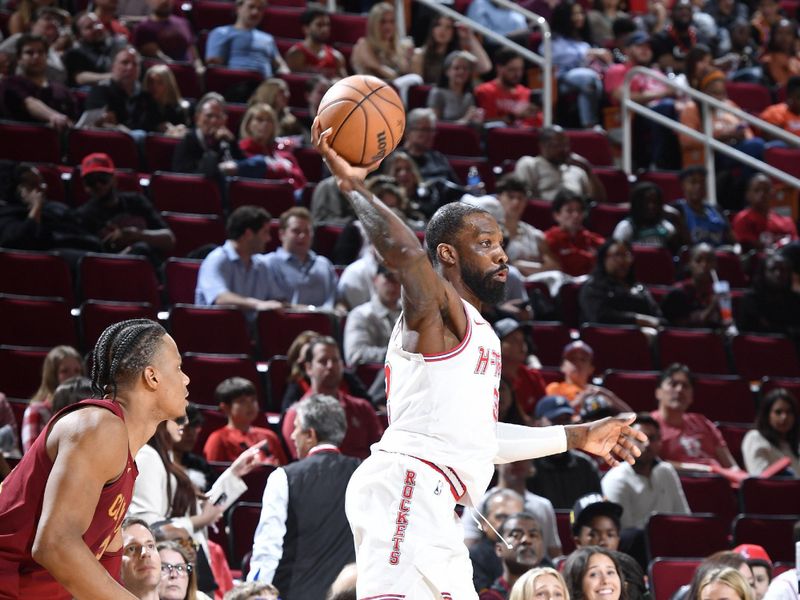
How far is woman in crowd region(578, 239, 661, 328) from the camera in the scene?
9516 millimetres

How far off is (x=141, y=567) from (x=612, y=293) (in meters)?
5.49

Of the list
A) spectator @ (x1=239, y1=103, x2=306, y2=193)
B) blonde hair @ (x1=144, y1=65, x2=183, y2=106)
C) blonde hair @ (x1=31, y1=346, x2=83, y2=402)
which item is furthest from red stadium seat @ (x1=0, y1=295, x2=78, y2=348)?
blonde hair @ (x1=144, y1=65, x2=183, y2=106)

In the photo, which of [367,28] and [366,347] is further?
[367,28]

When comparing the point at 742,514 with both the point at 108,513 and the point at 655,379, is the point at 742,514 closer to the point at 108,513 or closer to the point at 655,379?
the point at 655,379

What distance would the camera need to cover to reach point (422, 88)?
11547 millimetres

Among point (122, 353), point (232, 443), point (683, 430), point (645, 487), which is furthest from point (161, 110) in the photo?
point (122, 353)

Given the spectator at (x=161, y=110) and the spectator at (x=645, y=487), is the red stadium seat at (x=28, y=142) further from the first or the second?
the spectator at (x=645, y=487)

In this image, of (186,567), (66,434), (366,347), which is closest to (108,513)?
(66,434)

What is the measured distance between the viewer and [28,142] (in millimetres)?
9594

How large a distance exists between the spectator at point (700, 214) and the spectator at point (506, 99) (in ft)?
4.93

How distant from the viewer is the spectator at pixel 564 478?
774 cm

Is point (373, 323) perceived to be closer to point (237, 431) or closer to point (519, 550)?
point (237, 431)

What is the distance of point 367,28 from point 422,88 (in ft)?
2.32

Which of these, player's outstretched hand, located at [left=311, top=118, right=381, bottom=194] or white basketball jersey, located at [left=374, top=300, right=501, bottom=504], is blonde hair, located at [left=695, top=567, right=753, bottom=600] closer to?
white basketball jersey, located at [left=374, top=300, right=501, bottom=504]
